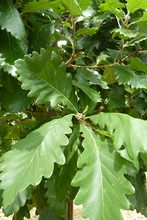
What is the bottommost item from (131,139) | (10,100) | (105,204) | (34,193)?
(34,193)

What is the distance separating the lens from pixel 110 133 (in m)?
0.89

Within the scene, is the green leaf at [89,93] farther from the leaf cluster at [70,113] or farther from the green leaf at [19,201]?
the green leaf at [19,201]

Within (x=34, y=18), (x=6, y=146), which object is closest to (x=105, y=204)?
(x=34, y=18)

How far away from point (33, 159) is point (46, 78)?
0.22m

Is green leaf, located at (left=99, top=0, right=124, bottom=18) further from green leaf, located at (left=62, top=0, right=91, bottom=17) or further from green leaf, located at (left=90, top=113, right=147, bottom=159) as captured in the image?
green leaf, located at (left=90, top=113, right=147, bottom=159)

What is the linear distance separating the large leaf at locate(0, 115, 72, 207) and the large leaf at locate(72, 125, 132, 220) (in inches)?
2.4

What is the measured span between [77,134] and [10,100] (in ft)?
0.89

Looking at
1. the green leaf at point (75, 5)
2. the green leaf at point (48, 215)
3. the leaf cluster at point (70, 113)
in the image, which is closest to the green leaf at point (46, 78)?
the leaf cluster at point (70, 113)

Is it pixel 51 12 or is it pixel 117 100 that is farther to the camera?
pixel 117 100

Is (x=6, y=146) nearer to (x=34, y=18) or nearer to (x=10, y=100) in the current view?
(x=10, y=100)

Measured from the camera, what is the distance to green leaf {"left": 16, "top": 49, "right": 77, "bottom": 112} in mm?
900

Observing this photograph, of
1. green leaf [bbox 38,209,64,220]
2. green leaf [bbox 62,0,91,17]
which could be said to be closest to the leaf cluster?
green leaf [bbox 62,0,91,17]

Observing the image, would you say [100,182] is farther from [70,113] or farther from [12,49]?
[12,49]

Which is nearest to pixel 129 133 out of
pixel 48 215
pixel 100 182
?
pixel 100 182
